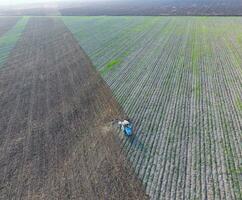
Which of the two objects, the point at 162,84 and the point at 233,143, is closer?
the point at 233,143

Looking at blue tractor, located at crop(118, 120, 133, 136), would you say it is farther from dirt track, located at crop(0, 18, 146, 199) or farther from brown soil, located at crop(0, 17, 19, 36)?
brown soil, located at crop(0, 17, 19, 36)

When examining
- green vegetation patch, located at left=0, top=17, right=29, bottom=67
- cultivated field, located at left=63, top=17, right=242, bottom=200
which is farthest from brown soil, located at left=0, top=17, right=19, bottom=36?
cultivated field, located at left=63, top=17, right=242, bottom=200

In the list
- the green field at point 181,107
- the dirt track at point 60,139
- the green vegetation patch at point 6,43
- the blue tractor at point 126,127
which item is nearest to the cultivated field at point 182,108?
the green field at point 181,107

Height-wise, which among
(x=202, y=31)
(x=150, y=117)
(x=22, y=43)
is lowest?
(x=22, y=43)

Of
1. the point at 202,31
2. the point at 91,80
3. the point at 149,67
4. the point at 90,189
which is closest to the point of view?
Result: the point at 90,189

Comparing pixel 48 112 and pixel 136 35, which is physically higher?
pixel 48 112

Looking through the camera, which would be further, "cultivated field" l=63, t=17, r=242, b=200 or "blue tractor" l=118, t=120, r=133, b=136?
"blue tractor" l=118, t=120, r=133, b=136

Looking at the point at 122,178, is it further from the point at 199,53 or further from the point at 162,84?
the point at 199,53

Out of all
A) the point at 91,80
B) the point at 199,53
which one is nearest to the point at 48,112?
the point at 91,80
